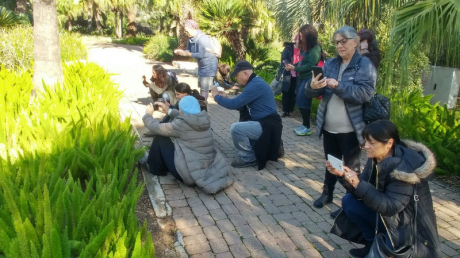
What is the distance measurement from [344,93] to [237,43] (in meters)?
10.2

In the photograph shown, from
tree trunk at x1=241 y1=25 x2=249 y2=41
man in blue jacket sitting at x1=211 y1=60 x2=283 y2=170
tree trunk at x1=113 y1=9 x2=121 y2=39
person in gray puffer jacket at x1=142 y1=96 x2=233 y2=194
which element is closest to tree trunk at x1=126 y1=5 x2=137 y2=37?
tree trunk at x1=113 y1=9 x2=121 y2=39

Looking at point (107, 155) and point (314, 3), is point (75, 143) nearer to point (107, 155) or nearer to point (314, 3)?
point (107, 155)

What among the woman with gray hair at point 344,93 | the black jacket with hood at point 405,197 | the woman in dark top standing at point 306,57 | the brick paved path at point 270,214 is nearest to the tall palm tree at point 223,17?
the woman in dark top standing at point 306,57

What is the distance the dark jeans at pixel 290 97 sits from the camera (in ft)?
24.1

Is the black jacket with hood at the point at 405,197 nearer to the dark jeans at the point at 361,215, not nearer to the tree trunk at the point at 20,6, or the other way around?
the dark jeans at the point at 361,215

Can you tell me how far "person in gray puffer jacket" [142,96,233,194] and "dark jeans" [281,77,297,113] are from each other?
344 cm

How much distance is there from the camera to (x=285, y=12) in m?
10.7

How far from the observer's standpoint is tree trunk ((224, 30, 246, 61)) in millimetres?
12844

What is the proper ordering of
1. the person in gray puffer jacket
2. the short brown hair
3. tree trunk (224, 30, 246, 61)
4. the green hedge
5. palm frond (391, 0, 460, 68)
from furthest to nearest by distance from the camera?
tree trunk (224, 30, 246, 61) → the short brown hair → the person in gray puffer jacket → palm frond (391, 0, 460, 68) → the green hedge

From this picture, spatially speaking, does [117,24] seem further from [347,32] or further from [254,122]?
[347,32]

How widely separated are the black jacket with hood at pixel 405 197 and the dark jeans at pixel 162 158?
8.02ft

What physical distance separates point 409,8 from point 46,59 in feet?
18.5

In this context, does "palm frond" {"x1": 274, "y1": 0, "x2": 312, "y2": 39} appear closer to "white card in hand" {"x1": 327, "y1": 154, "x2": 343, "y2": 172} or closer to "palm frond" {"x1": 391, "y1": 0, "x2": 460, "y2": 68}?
"palm frond" {"x1": 391, "y1": 0, "x2": 460, "y2": 68}

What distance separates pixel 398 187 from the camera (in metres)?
2.24
